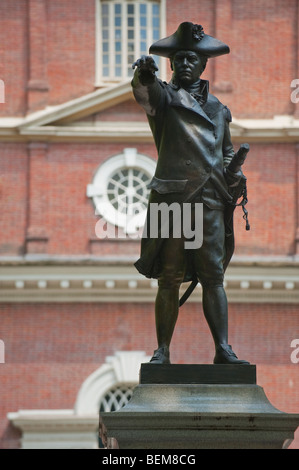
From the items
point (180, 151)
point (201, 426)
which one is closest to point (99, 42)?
point (180, 151)

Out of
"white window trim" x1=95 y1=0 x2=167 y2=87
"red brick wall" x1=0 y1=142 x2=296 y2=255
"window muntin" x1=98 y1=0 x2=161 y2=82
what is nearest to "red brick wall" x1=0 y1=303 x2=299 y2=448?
"red brick wall" x1=0 y1=142 x2=296 y2=255

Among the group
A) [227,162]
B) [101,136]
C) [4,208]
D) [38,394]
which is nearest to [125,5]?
[101,136]

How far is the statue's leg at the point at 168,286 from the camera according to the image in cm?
942

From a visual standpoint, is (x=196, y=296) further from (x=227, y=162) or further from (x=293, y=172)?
(x=227, y=162)

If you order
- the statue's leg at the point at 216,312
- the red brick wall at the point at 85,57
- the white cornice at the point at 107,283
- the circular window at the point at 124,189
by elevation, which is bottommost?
the white cornice at the point at 107,283

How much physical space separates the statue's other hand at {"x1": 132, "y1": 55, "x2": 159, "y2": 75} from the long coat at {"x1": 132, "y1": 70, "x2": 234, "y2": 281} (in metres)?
0.10

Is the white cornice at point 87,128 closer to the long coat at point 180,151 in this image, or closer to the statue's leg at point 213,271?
the long coat at point 180,151

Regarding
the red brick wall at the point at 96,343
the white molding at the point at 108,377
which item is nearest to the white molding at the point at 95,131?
the red brick wall at the point at 96,343

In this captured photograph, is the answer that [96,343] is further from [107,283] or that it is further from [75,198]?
[75,198]

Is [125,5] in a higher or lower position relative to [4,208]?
higher

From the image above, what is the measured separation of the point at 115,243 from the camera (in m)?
26.7

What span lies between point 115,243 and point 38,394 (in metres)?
2.99

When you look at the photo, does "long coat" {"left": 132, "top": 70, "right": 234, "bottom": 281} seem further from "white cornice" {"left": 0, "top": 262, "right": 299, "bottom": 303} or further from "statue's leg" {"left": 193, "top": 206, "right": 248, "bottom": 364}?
"white cornice" {"left": 0, "top": 262, "right": 299, "bottom": 303}

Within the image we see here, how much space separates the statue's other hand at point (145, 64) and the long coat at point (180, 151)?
0.10 metres
